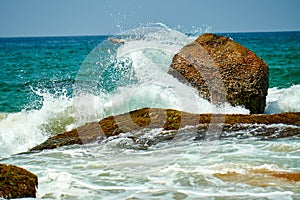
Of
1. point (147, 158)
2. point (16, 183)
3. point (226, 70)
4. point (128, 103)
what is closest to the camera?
point (16, 183)

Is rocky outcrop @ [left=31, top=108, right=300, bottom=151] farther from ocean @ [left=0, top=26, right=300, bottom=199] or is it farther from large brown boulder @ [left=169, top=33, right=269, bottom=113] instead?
large brown boulder @ [left=169, top=33, right=269, bottom=113]

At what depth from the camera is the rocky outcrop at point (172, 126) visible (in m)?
7.21

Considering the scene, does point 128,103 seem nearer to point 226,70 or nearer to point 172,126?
point 226,70

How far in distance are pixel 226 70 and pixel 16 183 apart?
20.2 ft

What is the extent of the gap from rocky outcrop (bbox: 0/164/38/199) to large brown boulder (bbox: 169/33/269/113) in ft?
19.2

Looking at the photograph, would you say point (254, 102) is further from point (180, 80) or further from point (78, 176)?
point (78, 176)

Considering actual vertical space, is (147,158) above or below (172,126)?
below

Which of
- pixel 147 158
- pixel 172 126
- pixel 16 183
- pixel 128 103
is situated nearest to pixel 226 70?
pixel 128 103

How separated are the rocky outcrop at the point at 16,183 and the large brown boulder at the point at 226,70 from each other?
230 inches

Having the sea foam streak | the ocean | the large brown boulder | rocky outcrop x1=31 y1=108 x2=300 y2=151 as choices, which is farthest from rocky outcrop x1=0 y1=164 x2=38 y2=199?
the large brown boulder

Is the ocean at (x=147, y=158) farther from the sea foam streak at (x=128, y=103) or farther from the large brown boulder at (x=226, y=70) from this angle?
the large brown boulder at (x=226, y=70)

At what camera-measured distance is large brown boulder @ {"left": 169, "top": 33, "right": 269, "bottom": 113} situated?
9626mm

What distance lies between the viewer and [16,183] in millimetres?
4445

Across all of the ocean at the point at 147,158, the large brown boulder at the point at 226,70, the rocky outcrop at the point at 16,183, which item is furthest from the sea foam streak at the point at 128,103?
the rocky outcrop at the point at 16,183
